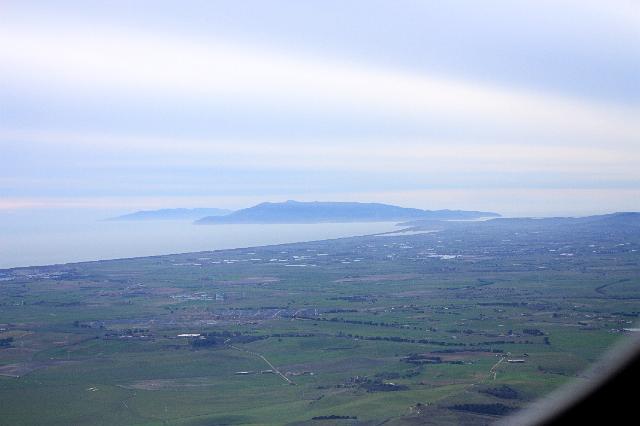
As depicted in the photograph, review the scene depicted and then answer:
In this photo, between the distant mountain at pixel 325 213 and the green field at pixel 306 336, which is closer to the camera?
the green field at pixel 306 336

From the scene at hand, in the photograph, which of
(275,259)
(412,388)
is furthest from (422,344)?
(275,259)

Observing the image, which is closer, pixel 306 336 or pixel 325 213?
pixel 306 336

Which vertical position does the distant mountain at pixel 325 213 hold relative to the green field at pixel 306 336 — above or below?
above

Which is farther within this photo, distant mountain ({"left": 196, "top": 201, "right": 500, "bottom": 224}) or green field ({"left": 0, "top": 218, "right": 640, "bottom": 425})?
distant mountain ({"left": 196, "top": 201, "right": 500, "bottom": 224})

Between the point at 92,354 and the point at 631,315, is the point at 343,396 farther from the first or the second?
the point at 631,315

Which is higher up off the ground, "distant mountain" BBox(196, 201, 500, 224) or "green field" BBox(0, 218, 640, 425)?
"distant mountain" BBox(196, 201, 500, 224)

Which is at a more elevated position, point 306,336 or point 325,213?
point 325,213
